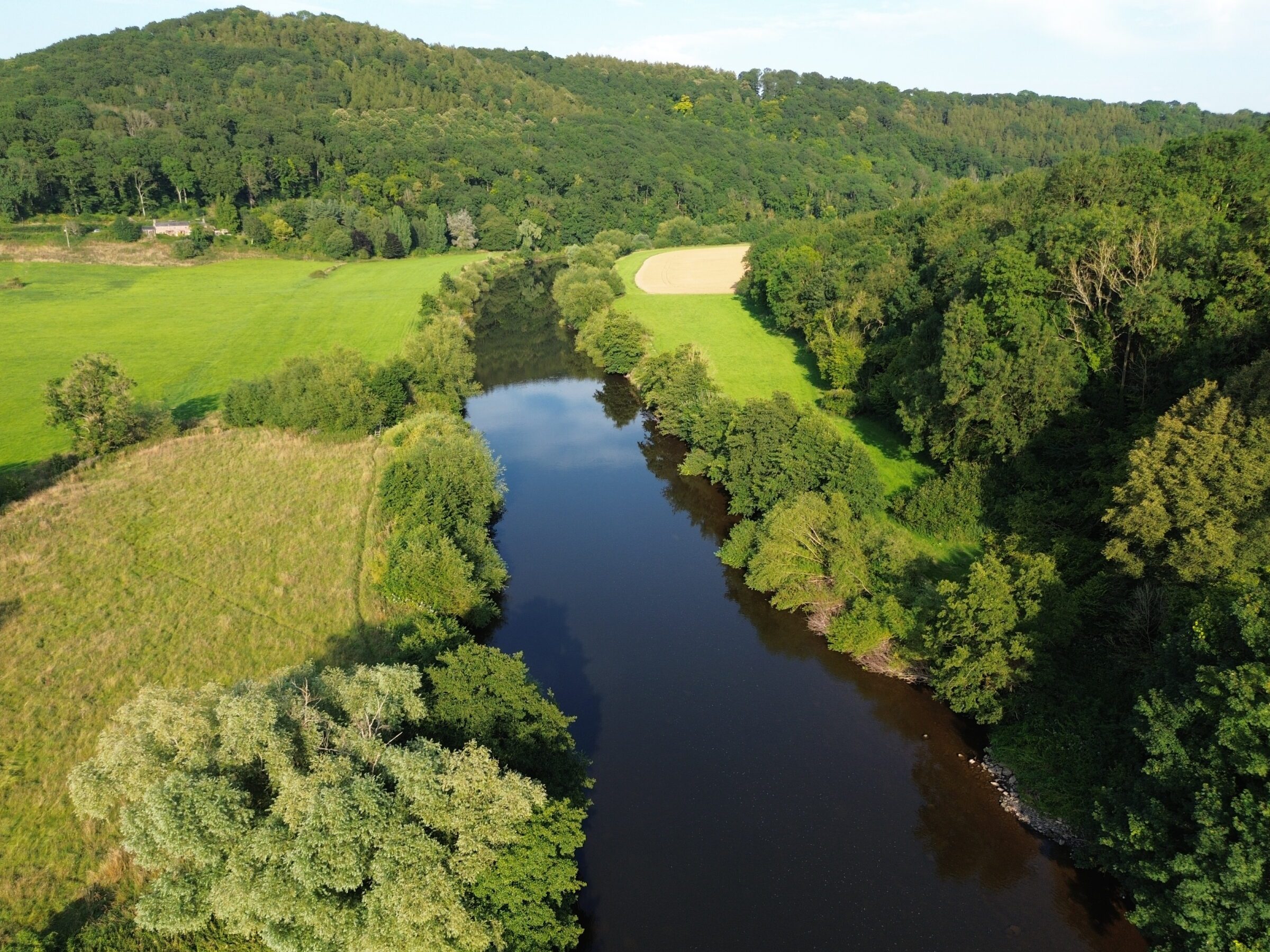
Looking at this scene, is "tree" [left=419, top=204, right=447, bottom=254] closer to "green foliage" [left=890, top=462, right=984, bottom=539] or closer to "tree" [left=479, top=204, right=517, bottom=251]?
"tree" [left=479, top=204, right=517, bottom=251]

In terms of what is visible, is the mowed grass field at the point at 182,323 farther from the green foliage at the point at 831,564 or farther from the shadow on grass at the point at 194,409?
the green foliage at the point at 831,564

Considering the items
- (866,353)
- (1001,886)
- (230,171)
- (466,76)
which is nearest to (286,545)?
(1001,886)

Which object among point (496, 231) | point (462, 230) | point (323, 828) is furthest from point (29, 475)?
point (496, 231)

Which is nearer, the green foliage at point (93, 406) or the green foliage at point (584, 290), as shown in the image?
the green foliage at point (93, 406)

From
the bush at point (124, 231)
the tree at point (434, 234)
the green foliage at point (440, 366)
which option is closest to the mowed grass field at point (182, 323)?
the bush at point (124, 231)

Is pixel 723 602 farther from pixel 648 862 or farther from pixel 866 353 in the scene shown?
pixel 866 353

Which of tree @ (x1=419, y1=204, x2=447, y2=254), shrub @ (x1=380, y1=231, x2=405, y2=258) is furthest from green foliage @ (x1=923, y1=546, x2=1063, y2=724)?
tree @ (x1=419, y1=204, x2=447, y2=254)
